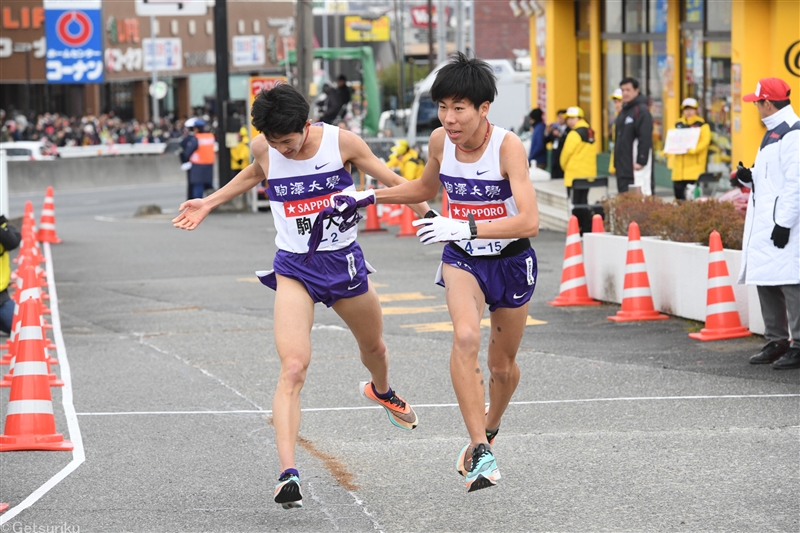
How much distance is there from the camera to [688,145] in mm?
18000

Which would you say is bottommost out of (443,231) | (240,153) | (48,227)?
(48,227)

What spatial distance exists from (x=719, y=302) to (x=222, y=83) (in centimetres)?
2079

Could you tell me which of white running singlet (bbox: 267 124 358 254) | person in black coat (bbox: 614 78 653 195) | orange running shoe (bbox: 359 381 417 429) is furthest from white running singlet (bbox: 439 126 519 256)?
person in black coat (bbox: 614 78 653 195)

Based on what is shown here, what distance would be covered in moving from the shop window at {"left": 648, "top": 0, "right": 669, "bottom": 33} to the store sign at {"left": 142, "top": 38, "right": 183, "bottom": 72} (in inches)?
1680

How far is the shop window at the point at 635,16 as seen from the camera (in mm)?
24828

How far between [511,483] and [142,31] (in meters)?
60.5

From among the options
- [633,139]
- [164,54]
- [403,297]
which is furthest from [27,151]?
[403,297]

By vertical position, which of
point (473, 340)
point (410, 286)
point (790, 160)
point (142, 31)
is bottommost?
point (410, 286)

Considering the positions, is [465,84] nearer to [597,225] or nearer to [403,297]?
[597,225]

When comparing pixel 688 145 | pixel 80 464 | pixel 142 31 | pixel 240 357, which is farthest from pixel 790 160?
pixel 142 31

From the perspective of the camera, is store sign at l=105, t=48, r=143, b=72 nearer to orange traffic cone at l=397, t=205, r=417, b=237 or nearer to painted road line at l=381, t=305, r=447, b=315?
orange traffic cone at l=397, t=205, r=417, b=237

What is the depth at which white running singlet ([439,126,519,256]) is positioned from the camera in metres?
6.05

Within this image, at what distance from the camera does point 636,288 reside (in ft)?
38.4

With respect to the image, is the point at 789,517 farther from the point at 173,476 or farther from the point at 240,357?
the point at 240,357
